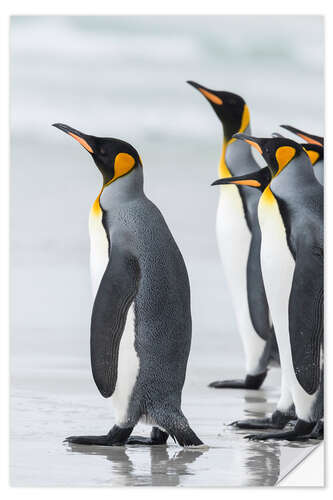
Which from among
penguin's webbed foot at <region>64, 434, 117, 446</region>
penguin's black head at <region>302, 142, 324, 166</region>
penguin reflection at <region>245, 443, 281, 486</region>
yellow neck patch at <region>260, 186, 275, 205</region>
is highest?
penguin's black head at <region>302, 142, 324, 166</region>

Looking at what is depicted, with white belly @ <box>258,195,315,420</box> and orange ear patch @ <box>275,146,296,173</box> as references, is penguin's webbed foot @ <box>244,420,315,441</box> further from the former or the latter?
orange ear patch @ <box>275,146,296,173</box>

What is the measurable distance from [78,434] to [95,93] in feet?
4.65

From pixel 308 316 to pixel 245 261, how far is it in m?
1.10

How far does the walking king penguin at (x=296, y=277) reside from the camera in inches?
158

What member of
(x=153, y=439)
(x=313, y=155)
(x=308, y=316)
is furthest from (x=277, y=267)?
(x=153, y=439)

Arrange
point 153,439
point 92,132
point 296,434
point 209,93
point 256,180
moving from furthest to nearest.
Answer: point 209,93 → point 256,180 → point 92,132 → point 296,434 → point 153,439

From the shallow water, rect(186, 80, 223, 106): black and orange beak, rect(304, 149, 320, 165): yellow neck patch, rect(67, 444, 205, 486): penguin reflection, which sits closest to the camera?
rect(67, 444, 205, 486): penguin reflection

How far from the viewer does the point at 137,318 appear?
380 centimetres

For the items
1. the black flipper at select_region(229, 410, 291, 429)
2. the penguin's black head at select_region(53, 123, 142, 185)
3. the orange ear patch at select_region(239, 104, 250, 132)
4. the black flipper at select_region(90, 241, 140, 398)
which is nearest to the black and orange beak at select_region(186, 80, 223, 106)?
the orange ear patch at select_region(239, 104, 250, 132)

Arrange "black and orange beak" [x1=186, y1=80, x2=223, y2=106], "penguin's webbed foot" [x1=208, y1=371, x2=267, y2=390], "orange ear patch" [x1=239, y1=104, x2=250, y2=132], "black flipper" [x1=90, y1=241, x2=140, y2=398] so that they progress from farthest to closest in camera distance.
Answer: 1. "penguin's webbed foot" [x1=208, y1=371, x2=267, y2=390]
2. "orange ear patch" [x1=239, y1=104, x2=250, y2=132]
3. "black and orange beak" [x1=186, y1=80, x2=223, y2=106]
4. "black flipper" [x1=90, y1=241, x2=140, y2=398]

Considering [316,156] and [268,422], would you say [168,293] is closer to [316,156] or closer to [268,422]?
[268,422]

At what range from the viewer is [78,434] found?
13.3ft

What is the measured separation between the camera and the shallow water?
4.22 m
